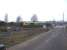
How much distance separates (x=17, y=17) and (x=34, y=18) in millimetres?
34350

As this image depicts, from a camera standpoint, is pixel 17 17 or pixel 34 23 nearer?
pixel 17 17

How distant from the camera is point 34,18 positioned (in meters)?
86.4

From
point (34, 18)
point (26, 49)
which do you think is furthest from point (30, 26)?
point (26, 49)

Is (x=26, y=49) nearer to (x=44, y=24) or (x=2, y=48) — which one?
(x=2, y=48)

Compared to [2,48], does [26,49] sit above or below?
below

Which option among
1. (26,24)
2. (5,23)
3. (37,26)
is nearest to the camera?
(5,23)

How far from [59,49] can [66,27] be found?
6076 centimetres

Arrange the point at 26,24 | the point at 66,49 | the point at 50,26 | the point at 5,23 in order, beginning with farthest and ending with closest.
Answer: the point at 50,26 → the point at 26,24 → the point at 5,23 → the point at 66,49

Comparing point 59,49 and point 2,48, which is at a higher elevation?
point 2,48

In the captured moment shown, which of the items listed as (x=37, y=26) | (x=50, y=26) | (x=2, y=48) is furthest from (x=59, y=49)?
(x=50, y=26)

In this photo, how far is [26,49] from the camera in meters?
17.9

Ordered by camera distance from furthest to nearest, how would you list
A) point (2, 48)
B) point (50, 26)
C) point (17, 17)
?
point (50, 26)
point (17, 17)
point (2, 48)

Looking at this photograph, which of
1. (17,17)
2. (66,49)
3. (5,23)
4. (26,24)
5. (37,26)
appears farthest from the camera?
(37,26)

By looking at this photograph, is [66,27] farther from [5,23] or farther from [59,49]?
[59,49]
